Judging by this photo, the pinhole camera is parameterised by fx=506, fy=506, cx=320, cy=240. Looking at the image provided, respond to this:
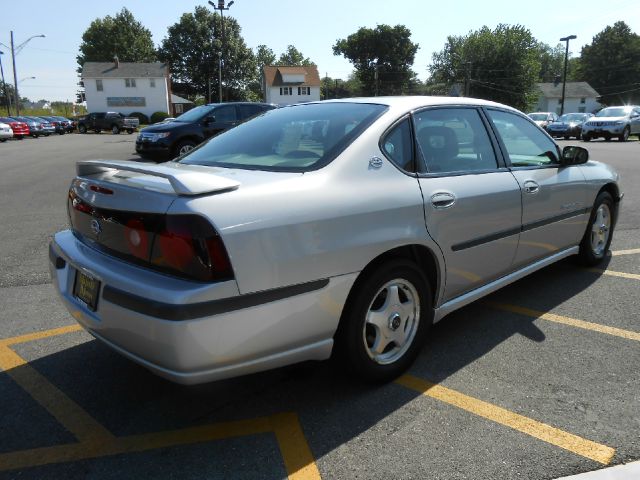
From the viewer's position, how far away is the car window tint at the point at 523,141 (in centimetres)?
368

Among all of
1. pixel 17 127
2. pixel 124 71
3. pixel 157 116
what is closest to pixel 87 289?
pixel 17 127

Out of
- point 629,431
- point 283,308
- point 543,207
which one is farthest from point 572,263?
point 283,308

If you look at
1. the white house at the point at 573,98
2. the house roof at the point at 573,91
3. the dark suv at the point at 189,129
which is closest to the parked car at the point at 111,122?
the dark suv at the point at 189,129

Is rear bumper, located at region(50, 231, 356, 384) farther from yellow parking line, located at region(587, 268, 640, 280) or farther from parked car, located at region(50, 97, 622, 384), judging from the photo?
yellow parking line, located at region(587, 268, 640, 280)

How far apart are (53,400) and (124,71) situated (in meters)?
67.3

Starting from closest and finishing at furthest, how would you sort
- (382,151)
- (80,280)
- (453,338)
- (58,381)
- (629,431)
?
(629,431) < (80,280) < (382,151) < (58,381) < (453,338)

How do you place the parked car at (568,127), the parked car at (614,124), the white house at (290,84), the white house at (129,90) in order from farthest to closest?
the white house at (290,84) → the white house at (129,90) → the parked car at (568,127) → the parked car at (614,124)

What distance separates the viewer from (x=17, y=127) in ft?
115

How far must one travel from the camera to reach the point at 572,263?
16.3ft

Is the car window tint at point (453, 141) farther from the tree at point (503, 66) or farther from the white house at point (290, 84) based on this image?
the white house at point (290, 84)

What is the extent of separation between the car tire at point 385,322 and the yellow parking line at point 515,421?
0.17m

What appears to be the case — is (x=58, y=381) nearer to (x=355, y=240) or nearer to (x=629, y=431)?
(x=355, y=240)

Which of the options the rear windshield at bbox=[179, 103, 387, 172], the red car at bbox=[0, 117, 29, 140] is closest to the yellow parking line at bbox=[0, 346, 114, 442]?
the rear windshield at bbox=[179, 103, 387, 172]

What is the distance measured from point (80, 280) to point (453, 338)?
2.35 metres
